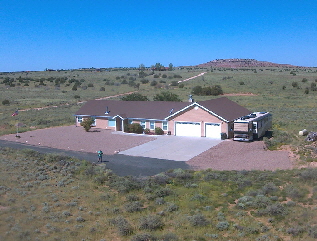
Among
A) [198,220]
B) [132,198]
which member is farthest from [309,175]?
[132,198]

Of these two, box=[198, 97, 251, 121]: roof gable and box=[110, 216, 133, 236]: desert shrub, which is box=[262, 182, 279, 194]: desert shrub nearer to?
box=[110, 216, 133, 236]: desert shrub

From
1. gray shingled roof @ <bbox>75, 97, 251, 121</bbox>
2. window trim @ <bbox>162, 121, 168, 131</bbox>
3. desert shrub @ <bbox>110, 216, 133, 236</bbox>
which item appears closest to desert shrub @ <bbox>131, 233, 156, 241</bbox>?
desert shrub @ <bbox>110, 216, 133, 236</bbox>

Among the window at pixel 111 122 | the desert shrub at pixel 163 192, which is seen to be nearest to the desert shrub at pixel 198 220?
the desert shrub at pixel 163 192

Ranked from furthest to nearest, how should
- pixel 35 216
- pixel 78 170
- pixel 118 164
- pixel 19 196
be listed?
pixel 118 164
pixel 78 170
pixel 19 196
pixel 35 216

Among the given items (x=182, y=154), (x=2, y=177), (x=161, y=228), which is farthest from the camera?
(x=182, y=154)

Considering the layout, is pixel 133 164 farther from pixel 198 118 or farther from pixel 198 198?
pixel 198 118

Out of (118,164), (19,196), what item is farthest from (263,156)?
(19,196)

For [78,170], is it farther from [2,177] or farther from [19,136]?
[19,136]
